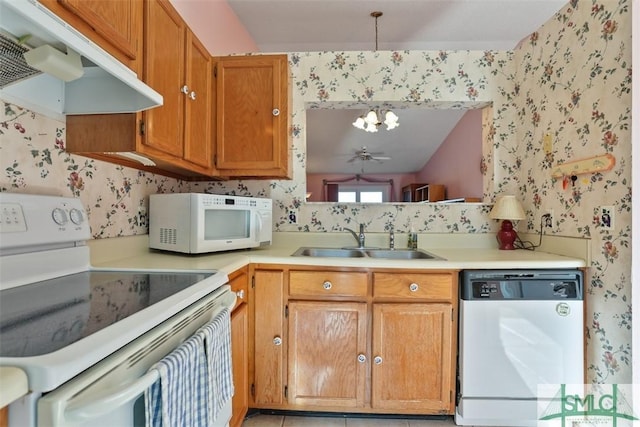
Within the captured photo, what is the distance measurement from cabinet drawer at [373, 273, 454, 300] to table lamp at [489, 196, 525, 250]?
701 mm

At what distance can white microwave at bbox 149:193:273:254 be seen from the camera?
157cm

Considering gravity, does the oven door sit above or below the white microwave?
below

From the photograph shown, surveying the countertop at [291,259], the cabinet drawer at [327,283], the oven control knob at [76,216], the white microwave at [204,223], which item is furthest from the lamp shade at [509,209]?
the oven control knob at [76,216]

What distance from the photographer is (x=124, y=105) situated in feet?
3.74

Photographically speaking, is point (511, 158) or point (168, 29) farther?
point (511, 158)

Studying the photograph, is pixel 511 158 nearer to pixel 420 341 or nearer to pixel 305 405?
pixel 420 341

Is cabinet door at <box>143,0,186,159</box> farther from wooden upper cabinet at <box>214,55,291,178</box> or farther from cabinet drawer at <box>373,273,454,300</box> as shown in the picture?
cabinet drawer at <box>373,273,454,300</box>

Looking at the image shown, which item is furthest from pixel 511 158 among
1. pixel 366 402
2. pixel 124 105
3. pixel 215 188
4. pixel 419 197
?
pixel 419 197

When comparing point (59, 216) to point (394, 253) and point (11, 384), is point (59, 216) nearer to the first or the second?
point (11, 384)

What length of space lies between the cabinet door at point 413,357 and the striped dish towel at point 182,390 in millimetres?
987

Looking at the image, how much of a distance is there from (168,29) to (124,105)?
1.61ft

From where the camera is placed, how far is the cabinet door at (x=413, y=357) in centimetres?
158

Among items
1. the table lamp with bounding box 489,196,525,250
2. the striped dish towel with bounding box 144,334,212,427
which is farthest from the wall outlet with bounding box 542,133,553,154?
the striped dish towel with bounding box 144,334,212,427

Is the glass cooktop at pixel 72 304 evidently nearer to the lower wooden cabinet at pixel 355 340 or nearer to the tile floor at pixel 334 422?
the lower wooden cabinet at pixel 355 340
